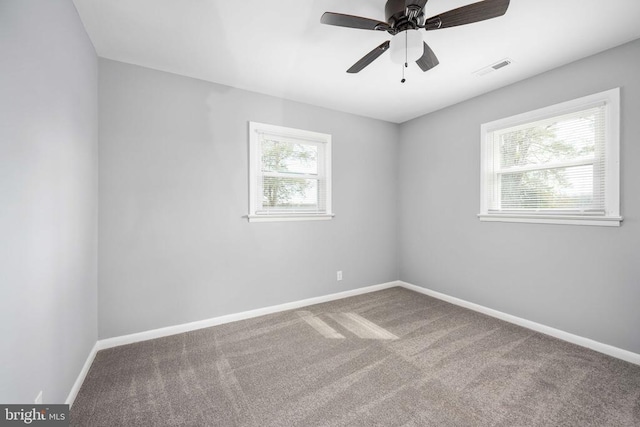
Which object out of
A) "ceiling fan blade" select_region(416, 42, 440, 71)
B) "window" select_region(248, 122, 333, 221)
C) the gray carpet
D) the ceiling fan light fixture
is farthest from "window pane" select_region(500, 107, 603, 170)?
"window" select_region(248, 122, 333, 221)

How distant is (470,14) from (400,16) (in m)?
0.40

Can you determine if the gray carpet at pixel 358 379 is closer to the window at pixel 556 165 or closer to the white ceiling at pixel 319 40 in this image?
the window at pixel 556 165

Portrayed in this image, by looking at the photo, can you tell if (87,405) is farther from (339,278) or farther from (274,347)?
(339,278)

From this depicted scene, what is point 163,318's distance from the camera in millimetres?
2664

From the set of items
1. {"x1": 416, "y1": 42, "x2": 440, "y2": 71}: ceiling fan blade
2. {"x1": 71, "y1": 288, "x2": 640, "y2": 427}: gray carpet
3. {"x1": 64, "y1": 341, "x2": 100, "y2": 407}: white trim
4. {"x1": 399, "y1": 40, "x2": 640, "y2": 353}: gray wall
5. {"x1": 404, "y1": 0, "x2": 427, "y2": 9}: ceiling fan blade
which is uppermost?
{"x1": 404, "y1": 0, "x2": 427, "y2": 9}: ceiling fan blade

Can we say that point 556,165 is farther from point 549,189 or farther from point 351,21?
point 351,21

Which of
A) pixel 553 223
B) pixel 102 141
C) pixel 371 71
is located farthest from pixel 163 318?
pixel 553 223

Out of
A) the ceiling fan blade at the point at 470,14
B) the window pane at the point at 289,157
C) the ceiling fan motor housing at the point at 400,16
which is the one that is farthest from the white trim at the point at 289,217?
the ceiling fan blade at the point at 470,14

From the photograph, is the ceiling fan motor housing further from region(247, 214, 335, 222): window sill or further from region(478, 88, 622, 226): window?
region(247, 214, 335, 222): window sill

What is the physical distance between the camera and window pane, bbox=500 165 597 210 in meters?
2.48

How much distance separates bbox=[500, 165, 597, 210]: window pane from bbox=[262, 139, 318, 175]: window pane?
234 centimetres

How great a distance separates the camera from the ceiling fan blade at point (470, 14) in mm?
1476

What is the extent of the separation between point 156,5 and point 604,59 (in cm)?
366

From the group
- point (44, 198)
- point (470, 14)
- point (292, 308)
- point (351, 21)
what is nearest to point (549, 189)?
point (470, 14)
